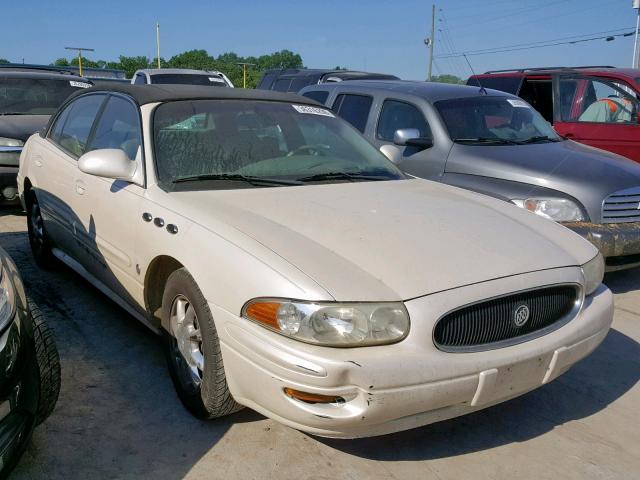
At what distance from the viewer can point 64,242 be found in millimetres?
4414

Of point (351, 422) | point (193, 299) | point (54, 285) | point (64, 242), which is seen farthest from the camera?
point (54, 285)

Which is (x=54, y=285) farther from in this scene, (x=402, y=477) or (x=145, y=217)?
(x=402, y=477)

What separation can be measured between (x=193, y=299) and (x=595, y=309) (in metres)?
1.83

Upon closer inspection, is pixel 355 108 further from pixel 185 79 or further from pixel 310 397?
pixel 185 79

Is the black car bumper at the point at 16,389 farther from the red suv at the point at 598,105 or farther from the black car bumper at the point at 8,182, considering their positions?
the red suv at the point at 598,105

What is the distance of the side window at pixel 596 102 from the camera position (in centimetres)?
728

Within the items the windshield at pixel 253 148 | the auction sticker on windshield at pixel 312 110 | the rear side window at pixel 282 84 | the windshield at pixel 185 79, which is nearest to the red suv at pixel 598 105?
the auction sticker on windshield at pixel 312 110

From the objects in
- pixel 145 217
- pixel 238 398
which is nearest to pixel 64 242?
pixel 145 217

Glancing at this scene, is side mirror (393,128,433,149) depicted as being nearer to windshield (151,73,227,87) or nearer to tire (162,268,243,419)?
tire (162,268,243,419)

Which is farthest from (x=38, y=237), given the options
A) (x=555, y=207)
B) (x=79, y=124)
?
(x=555, y=207)

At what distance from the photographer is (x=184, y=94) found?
3811 mm

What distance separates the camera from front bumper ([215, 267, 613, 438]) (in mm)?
2309

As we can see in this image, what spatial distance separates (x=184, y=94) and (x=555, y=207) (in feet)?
9.49

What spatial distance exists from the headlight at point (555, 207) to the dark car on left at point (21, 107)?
5307mm
